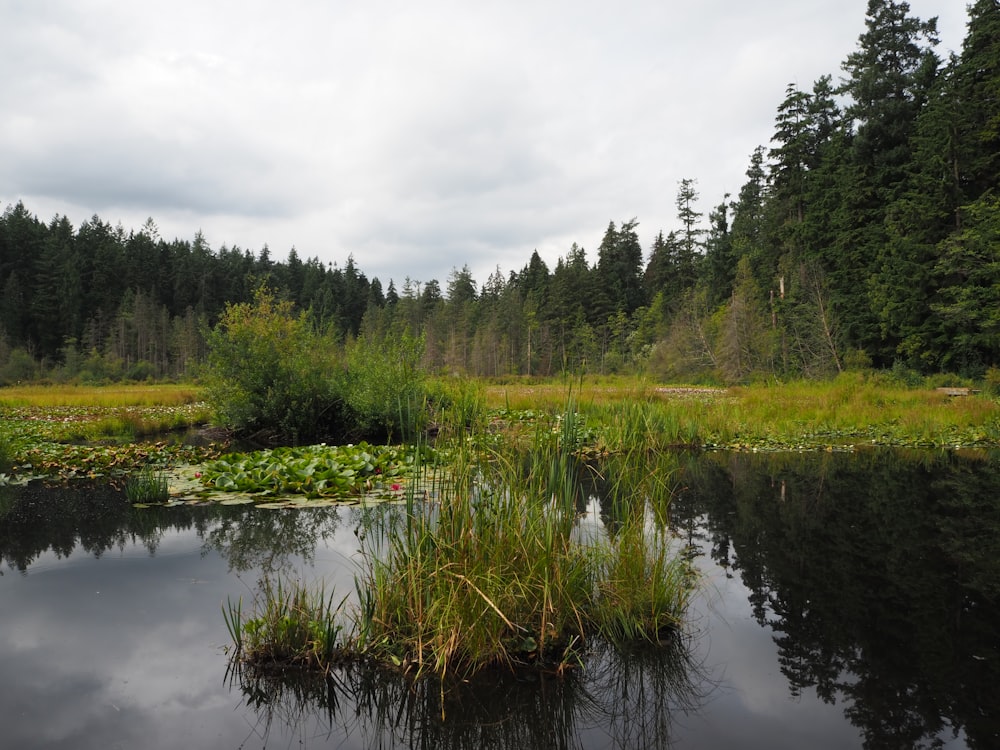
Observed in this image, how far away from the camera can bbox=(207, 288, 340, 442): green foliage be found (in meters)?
12.9

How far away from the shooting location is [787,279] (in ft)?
114

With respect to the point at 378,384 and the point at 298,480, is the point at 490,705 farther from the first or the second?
the point at 378,384

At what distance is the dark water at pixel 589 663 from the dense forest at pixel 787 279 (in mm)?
2010

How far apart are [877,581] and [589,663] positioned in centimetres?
274

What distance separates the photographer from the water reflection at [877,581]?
288 centimetres

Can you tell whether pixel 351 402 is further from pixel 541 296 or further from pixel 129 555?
pixel 541 296

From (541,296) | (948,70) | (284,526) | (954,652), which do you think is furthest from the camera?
(541,296)

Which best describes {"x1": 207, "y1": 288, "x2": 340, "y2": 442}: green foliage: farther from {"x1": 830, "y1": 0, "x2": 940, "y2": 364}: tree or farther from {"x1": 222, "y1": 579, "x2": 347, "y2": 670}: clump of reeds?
{"x1": 830, "y1": 0, "x2": 940, "y2": 364}: tree

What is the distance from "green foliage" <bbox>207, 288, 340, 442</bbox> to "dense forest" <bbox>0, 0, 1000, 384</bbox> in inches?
79.9

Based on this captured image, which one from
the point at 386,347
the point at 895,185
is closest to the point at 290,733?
the point at 386,347

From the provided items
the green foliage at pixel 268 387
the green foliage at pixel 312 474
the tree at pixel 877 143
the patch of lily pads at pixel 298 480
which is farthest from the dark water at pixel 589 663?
the tree at pixel 877 143

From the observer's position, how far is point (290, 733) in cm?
273

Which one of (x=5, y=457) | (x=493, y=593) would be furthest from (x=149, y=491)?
(x=493, y=593)

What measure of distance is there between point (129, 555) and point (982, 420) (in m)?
16.9
